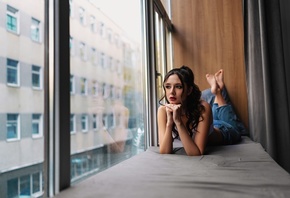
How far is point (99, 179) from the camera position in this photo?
1.02 meters

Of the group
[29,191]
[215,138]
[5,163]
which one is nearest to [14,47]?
[5,163]

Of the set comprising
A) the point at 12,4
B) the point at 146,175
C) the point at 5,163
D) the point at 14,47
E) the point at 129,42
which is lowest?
the point at 146,175

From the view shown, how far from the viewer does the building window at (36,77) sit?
866mm

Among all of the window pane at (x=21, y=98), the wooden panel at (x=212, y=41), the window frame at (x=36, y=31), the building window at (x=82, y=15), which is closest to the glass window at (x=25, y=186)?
the window pane at (x=21, y=98)

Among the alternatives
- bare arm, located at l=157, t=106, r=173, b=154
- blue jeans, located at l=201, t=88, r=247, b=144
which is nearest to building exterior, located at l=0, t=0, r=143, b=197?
bare arm, located at l=157, t=106, r=173, b=154

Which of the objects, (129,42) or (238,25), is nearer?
(129,42)

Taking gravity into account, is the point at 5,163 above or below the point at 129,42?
below

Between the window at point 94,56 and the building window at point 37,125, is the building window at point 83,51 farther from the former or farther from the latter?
the building window at point 37,125

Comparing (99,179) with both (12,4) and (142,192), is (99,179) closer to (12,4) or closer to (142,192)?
(142,192)

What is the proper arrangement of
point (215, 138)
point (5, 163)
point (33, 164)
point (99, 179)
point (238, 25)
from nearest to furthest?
point (5, 163) → point (33, 164) → point (99, 179) → point (215, 138) → point (238, 25)

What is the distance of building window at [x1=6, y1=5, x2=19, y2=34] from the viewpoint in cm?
78

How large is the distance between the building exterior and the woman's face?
1.17ft

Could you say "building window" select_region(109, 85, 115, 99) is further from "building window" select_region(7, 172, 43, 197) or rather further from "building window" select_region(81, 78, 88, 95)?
"building window" select_region(7, 172, 43, 197)

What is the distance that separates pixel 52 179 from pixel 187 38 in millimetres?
2508
